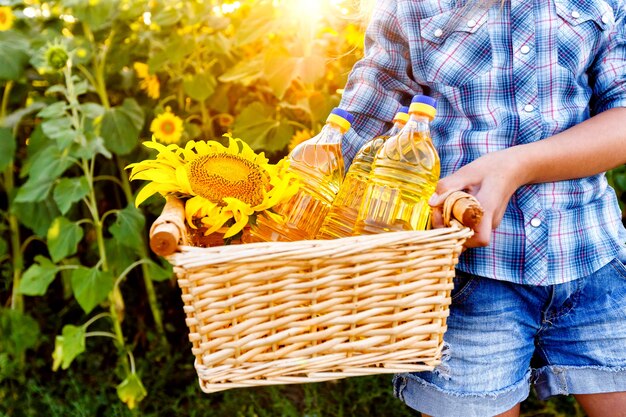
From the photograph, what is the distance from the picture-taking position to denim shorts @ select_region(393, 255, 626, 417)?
1.01 meters

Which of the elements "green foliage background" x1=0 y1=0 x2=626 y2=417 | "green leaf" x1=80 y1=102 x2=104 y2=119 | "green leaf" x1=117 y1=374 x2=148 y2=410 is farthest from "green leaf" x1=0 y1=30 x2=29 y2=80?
"green leaf" x1=117 y1=374 x2=148 y2=410

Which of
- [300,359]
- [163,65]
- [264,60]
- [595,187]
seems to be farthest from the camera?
[163,65]

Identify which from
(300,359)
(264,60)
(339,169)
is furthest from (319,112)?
(300,359)

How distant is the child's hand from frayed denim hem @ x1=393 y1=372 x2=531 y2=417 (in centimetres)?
27

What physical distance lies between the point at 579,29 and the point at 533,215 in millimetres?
272

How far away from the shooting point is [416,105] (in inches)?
33.7

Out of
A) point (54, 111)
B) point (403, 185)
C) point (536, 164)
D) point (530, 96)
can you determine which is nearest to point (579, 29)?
point (530, 96)

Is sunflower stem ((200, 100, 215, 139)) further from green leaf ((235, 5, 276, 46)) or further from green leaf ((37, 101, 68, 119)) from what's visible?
green leaf ((37, 101, 68, 119))

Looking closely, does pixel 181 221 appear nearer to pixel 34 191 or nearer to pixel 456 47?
pixel 456 47

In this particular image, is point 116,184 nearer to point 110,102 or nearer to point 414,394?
point 110,102

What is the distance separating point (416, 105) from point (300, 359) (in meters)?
0.33

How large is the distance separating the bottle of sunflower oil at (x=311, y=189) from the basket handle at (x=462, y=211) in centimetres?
21

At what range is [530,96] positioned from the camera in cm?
101

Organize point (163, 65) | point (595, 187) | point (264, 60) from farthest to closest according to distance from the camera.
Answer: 1. point (163, 65)
2. point (264, 60)
3. point (595, 187)
